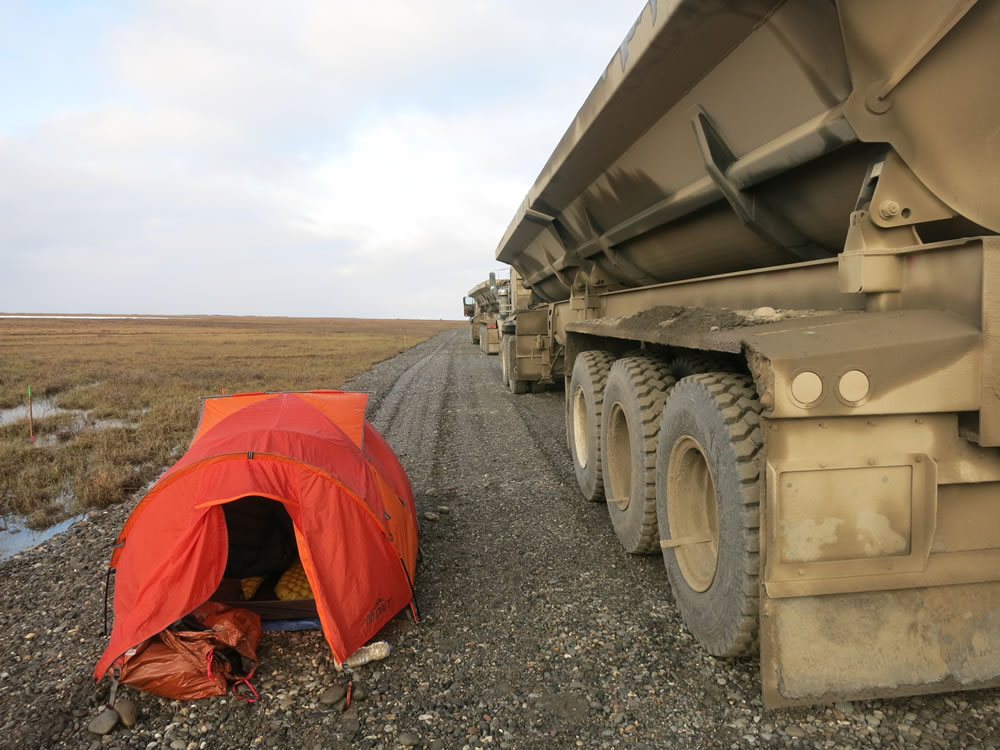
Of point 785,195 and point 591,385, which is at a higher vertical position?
point 785,195

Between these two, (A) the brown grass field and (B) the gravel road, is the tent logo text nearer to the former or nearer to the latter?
(B) the gravel road

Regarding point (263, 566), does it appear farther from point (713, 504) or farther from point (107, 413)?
point (107, 413)

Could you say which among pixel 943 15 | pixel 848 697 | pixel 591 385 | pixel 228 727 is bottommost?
pixel 228 727

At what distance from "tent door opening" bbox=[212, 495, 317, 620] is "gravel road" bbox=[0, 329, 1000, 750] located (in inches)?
6.7

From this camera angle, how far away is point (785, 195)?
3.14 m

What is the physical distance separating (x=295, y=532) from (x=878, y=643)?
2.62 m

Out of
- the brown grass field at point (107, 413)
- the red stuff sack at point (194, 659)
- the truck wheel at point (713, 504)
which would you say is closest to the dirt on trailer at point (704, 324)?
the truck wheel at point (713, 504)

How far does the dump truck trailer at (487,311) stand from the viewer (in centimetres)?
2095

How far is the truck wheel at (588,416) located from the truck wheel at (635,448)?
304 mm

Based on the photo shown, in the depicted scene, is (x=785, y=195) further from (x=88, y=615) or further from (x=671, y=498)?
(x=88, y=615)

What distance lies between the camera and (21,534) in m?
5.62

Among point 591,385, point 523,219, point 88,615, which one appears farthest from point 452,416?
point 88,615

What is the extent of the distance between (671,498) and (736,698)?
976 mm

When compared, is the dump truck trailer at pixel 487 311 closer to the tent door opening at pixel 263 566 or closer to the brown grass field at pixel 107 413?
the brown grass field at pixel 107 413
